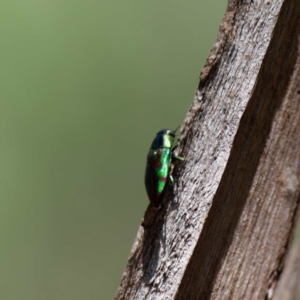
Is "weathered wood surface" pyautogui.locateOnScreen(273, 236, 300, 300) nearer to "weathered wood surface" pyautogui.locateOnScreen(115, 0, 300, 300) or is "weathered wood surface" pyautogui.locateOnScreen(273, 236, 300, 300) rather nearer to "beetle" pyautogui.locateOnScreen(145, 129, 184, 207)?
"weathered wood surface" pyautogui.locateOnScreen(115, 0, 300, 300)

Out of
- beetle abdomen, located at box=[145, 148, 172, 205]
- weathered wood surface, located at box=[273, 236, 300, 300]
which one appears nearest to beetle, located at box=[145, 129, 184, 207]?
beetle abdomen, located at box=[145, 148, 172, 205]

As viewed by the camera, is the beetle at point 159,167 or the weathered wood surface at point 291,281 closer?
the weathered wood surface at point 291,281

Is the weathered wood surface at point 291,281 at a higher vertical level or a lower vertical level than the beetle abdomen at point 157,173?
lower

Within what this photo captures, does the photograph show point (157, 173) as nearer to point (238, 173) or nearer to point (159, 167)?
point (159, 167)

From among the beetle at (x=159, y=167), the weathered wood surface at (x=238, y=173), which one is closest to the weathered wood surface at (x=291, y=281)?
the weathered wood surface at (x=238, y=173)

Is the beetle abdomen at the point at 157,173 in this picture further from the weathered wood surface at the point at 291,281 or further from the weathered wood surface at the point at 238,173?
the weathered wood surface at the point at 291,281
